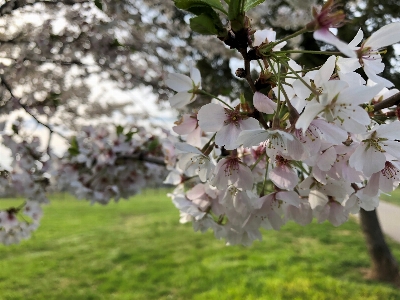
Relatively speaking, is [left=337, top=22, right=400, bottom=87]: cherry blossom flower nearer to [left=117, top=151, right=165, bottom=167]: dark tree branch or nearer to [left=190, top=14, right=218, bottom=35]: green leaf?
[left=190, top=14, right=218, bottom=35]: green leaf

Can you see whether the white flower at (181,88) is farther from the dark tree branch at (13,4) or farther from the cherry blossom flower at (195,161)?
the dark tree branch at (13,4)

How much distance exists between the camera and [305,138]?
1.72ft

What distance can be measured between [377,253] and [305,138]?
3.26 metres

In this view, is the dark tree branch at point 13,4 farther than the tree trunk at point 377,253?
No

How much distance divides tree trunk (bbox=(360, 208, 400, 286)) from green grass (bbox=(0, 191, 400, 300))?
173mm

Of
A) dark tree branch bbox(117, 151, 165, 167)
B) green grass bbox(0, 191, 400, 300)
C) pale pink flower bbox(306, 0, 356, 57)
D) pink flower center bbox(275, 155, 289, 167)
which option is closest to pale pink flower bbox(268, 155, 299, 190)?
pink flower center bbox(275, 155, 289, 167)

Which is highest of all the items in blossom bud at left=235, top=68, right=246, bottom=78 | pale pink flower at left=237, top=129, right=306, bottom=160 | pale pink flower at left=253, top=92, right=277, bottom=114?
blossom bud at left=235, top=68, right=246, bottom=78

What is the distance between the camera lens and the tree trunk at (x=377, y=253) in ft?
10.5

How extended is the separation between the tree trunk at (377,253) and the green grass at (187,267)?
173mm

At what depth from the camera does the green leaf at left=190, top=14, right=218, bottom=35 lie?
53 centimetres

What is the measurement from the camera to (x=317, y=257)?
12.7 ft

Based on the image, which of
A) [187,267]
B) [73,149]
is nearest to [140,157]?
[73,149]

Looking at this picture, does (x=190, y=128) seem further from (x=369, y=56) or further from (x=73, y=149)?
(x=73, y=149)

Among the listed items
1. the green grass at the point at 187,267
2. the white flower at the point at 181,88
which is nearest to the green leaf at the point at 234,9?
the white flower at the point at 181,88
